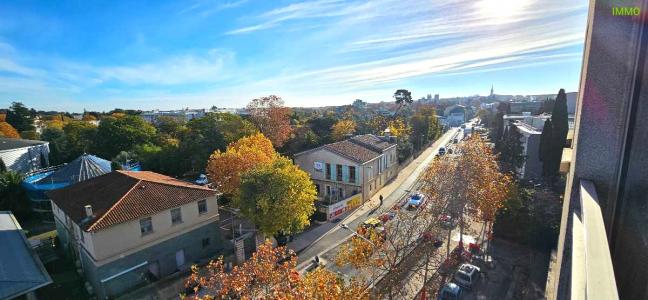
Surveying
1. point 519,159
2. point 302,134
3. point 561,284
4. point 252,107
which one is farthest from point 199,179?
point 561,284

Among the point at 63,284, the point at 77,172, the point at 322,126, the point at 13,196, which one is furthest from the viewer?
the point at 322,126

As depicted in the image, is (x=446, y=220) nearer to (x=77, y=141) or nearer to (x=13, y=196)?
(x=13, y=196)

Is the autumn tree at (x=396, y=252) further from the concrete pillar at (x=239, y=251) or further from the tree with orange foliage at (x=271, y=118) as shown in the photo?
the tree with orange foliage at (x=271, y=118)

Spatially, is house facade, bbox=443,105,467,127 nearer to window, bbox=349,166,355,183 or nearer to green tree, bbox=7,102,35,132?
window, bbox=349,166,355,183

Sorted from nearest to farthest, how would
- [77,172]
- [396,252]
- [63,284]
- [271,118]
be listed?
[396,252], [63,284], [77,172], [271,118]

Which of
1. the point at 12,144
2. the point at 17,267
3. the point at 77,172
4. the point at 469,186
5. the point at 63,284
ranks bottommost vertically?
the point at 63,284

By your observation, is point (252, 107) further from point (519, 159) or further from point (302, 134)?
point (519, 159)

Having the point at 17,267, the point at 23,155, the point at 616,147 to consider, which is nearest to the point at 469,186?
the point at 616,147
